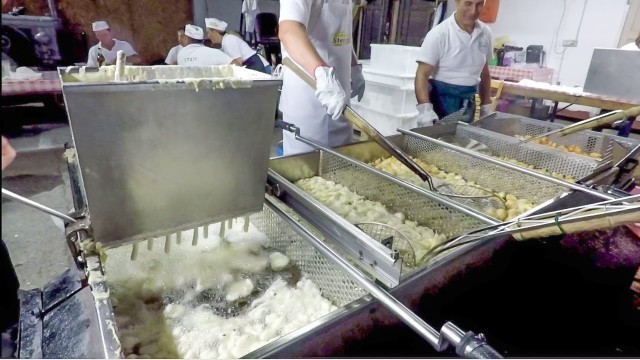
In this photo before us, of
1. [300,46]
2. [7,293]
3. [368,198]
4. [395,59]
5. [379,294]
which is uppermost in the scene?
[300,46]

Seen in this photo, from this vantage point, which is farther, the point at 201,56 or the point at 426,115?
the point at 201,56

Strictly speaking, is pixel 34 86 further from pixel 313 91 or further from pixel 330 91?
pixel 330 91

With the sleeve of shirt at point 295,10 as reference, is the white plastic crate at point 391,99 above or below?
below

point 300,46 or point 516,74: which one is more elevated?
point 300,46

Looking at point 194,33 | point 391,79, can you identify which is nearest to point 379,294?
point 391,79

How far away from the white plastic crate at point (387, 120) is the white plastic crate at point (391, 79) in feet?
1.35

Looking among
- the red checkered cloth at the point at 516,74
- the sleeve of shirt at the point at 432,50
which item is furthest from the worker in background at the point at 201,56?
the red checkered cloth at the point at 516,74

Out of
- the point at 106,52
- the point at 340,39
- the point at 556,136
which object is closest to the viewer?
the point at 340,39

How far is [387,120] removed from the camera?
16.8 feet

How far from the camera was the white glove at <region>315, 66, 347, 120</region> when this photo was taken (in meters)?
1.68

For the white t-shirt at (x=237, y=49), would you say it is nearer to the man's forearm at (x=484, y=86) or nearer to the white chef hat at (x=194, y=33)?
the white chef hat at (x=194, y=33)

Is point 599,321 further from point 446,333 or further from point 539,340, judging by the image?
point 446,333

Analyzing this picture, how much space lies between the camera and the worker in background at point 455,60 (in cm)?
305

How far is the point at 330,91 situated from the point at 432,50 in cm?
181
